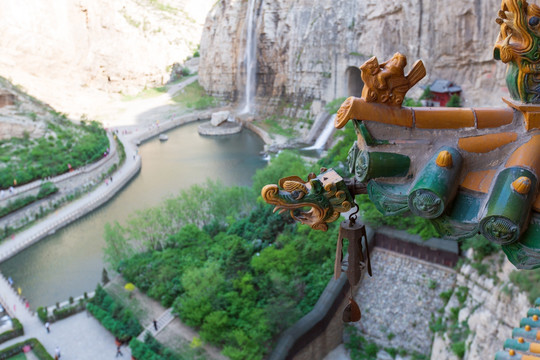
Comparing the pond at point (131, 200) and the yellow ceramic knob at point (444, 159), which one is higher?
the yellow ceramic knob at point (444, 159)

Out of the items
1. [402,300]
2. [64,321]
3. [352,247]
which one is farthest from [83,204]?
[352,247]

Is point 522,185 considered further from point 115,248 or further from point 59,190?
point 59,190

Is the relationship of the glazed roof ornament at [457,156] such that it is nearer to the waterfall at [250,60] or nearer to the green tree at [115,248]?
the green tree at [115,248]

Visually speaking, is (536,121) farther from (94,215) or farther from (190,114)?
(190,114)

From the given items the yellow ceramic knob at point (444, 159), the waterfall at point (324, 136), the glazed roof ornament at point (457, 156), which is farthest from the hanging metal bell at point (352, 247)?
the waterfall at point (324, 136)

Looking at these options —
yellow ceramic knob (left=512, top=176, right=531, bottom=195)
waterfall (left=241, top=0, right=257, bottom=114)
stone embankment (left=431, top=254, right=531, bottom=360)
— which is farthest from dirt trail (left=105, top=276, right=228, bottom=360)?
waterfall (left=241, top=0, right=257, bottom=114)

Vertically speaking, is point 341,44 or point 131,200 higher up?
point 341,44
